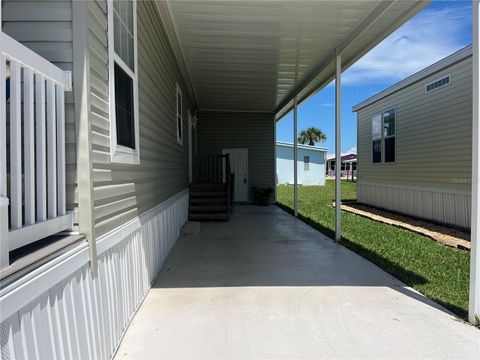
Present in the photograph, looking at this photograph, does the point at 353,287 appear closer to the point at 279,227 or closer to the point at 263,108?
the point at 279,227

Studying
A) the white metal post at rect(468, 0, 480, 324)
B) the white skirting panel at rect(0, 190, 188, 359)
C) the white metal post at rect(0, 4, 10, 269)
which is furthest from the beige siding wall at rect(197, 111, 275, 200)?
the white metal post at rect(0, 4, 10, 269)

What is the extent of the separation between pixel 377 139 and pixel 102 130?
36.4ft

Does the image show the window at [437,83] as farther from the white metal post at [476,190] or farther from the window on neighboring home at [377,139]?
the white metal post at [476,190]

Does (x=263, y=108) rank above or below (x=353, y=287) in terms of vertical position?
above

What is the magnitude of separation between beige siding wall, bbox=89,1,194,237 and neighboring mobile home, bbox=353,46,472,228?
588cm

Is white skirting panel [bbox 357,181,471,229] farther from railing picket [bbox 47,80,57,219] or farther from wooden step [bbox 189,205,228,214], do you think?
railing picket [bbox 47,80,57,219]

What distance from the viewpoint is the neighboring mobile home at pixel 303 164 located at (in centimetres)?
2822

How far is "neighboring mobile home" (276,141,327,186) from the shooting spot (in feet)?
92.6

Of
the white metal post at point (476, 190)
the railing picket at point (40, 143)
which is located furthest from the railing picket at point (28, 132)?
the white metal post at point (476, 190)

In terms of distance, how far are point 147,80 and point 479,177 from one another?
3.56 m

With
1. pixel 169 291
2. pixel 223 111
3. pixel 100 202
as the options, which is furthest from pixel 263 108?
pixel 100 202

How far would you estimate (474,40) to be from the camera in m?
3.06

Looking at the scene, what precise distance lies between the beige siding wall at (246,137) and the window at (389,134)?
3868mm

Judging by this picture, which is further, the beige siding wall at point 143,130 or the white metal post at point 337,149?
the white metal post at point 337,149
